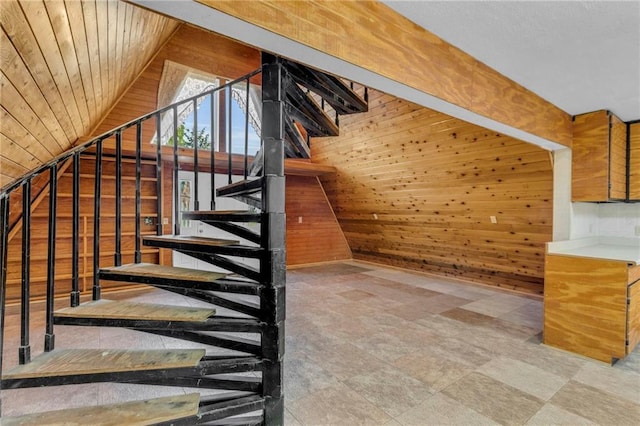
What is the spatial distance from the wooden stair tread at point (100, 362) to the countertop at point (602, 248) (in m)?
3.04

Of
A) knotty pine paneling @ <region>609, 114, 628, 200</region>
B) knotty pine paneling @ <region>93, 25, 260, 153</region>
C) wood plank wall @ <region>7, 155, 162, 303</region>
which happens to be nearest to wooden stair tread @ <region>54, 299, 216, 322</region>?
knotty pine paneling @ <region>93, 25, 260, 153</region>

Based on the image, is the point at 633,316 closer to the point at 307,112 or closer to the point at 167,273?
the point at 307,112

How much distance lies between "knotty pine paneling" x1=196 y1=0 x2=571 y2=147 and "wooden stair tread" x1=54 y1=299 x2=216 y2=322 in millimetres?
1422

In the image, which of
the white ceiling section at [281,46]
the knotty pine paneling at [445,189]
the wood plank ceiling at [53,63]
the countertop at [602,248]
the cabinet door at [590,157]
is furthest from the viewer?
the knotty pine paneling at [445,189]

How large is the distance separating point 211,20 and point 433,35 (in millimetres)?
1194

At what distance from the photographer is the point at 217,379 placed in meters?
1.70

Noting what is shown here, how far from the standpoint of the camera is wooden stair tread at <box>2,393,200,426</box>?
1315mm

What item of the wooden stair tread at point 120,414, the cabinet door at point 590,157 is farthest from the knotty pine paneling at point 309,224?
the wooden stair tread at point 120,414

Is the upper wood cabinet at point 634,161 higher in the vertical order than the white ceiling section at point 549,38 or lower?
lower

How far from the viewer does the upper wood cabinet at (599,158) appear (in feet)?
8.85

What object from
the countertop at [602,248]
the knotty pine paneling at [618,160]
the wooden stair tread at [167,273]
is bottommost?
the wooden stair tread at [167,273]

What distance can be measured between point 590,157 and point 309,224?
480 cm

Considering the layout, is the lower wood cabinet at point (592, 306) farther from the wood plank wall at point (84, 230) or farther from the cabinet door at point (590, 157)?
the wood plank wall at point (84, 230)

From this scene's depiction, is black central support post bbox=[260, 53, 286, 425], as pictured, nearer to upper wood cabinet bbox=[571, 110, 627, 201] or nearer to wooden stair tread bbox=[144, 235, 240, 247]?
wooden stair tread bbox=[144, 235, 240, 247]
